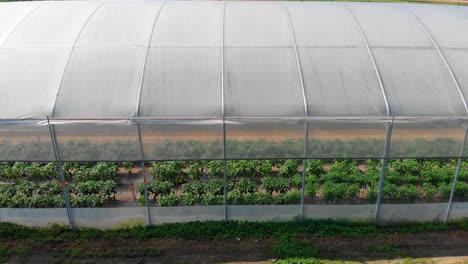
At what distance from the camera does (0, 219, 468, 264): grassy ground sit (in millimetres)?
9703

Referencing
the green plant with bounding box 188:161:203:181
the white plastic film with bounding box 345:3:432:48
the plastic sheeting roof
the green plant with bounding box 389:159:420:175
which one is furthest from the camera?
the green plant with bounding box 389:159:420:175

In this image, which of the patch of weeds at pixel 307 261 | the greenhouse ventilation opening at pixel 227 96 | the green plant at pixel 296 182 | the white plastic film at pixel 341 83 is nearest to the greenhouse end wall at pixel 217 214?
the greenhouse ventilation opening at pixel 227 96

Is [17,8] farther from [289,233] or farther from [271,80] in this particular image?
[289,233]

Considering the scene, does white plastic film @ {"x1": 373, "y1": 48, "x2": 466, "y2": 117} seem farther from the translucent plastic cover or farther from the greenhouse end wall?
the greenhouse end wall

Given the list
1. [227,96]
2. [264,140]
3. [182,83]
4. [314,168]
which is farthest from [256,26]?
[314,168]

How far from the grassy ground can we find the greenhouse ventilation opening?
336mm

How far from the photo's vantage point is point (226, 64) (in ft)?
34.9

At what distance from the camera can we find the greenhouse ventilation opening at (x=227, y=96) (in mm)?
9625

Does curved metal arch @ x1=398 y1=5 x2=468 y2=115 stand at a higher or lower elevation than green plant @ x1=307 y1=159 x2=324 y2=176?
higher

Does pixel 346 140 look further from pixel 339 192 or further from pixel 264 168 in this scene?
pixel 264 168

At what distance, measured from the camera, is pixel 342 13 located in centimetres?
1282

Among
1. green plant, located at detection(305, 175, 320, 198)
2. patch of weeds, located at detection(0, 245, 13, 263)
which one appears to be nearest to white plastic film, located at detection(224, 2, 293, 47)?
green plant, located at detection(305, 175, 320, 198)

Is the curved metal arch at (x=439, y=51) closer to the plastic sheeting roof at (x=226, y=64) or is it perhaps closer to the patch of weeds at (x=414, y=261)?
the plastic sheeting roof at (x=226, y=64)

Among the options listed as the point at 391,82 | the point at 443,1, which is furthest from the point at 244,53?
the point at 443,1
